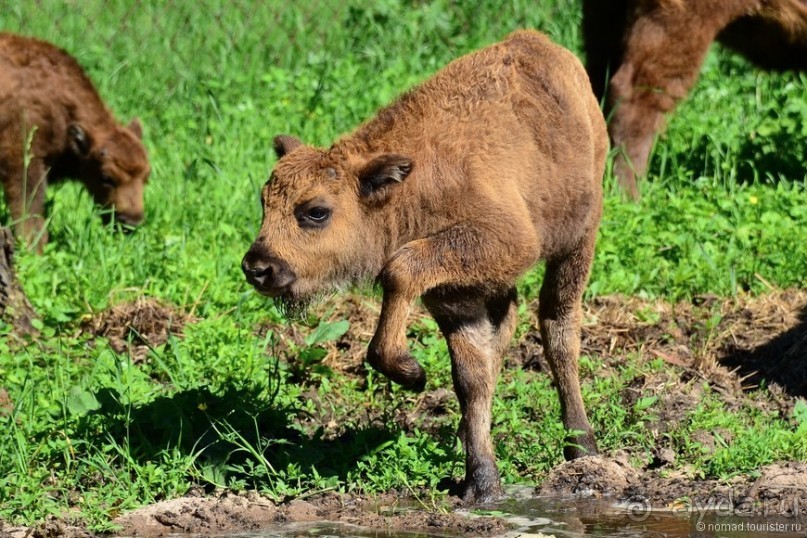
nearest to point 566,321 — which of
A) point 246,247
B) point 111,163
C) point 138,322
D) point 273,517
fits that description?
point 273,517

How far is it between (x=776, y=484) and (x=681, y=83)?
4067mm

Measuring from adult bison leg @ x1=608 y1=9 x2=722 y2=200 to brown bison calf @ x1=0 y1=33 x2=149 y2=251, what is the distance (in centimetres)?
347

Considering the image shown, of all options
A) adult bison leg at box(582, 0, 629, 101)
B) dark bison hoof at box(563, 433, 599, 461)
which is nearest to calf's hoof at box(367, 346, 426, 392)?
dark bison hoof at box(563, 433, 599, 461)

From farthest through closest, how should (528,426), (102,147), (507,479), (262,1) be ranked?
(262,1)
(102,147)
(528,426)
(507,479)

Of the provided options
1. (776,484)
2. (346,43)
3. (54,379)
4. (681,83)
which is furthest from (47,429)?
(346,43)

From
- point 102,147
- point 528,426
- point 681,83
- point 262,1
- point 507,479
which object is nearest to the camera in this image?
point 507,479

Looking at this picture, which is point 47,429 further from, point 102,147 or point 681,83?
point 681,83

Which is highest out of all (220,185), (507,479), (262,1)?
(262,1)

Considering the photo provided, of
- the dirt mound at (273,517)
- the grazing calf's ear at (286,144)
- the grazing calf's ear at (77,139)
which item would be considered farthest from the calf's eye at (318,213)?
the grazing calf's ear at (77,139)

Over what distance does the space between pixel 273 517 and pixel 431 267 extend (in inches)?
47.8

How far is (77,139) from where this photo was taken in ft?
32.0

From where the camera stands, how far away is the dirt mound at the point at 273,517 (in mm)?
5148

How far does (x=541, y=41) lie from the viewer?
5.99m

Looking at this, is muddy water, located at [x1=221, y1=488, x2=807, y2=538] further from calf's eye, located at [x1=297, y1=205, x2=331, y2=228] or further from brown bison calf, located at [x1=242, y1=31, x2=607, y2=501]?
calf's eye, located at [x1=297, y1=205, x2=331, y2=228]
